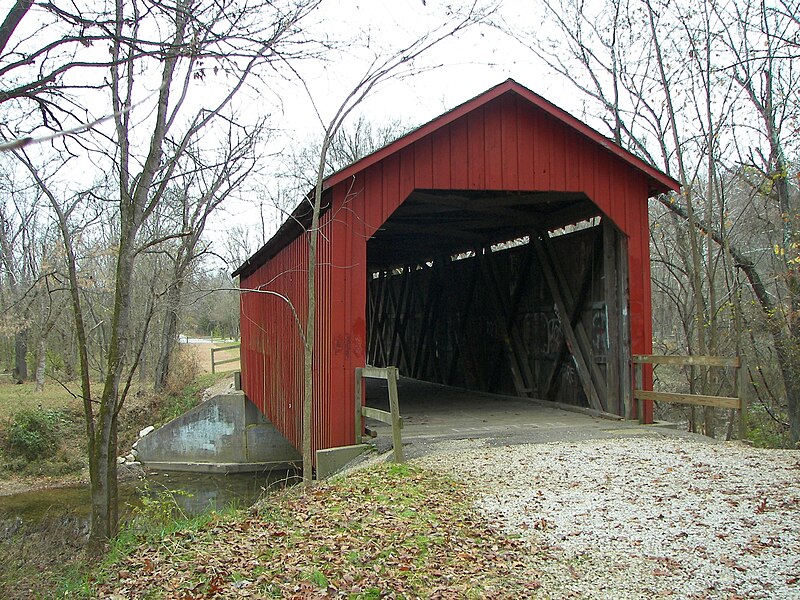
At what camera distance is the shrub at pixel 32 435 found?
17.5m

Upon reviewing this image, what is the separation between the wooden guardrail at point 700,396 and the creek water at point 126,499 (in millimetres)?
5580

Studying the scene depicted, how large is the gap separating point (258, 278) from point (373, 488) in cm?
992

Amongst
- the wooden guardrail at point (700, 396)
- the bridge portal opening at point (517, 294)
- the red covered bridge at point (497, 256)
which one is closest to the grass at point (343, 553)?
the red covered bridge at point (497, 256)

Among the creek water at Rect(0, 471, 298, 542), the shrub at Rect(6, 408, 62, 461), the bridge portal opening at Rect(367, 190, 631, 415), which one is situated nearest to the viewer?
the bridge portal opening at Rect(367, 190, 631, 415)

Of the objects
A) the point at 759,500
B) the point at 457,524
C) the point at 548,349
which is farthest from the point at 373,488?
the point at 548,349

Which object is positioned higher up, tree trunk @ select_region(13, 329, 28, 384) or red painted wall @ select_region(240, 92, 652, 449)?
red painted wall @ select_region(240, 92, 652, 449)

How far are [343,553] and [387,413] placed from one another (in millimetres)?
2918

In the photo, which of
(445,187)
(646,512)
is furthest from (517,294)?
(646,512)

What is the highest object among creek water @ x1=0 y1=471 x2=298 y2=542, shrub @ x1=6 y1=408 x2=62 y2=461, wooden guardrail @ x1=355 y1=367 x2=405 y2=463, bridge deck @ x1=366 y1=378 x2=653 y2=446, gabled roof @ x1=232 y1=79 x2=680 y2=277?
gabled roof @ x1=232 y1=79 x2=680 y2=277

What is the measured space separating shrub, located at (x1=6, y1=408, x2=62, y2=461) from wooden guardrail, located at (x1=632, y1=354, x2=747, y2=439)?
14.9 meters

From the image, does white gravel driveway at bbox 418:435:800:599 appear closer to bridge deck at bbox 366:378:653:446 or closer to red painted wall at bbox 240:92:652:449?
bridge deck at bbox 366:378:653:446

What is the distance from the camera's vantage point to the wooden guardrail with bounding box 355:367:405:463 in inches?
283

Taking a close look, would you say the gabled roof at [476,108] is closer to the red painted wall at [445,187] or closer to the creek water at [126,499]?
the red painted wall at [445,187]

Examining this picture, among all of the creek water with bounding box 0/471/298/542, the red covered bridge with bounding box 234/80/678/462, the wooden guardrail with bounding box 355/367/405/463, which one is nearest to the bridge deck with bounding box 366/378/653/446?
the wooden guardrail with bounding box 355/367/405/463
